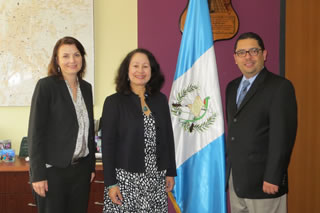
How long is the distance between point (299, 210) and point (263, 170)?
1041 millimetres

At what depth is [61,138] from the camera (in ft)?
6.24

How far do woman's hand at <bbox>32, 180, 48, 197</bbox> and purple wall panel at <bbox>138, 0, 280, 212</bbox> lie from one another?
4.97ft

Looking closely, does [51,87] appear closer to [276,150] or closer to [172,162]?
[172,162]

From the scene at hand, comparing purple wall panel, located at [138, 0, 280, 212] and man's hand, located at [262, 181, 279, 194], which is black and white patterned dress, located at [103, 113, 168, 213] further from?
purple wall panel, located at [138, 0, 280, 212]

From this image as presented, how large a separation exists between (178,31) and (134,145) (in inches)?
55.9

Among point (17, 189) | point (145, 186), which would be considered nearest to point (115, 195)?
point (145, 186)

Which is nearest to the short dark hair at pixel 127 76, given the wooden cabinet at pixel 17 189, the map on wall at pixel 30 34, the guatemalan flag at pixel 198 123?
the guatemalan flag at pixel 198 123

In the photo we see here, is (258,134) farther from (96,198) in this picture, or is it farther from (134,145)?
(96,198)

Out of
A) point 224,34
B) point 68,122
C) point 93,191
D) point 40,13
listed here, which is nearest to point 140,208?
point 68,122

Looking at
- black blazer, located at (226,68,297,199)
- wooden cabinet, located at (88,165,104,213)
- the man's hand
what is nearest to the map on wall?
wooden cabinet, located at (88,165,104,213)

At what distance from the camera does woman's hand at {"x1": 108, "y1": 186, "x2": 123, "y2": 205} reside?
188 cm

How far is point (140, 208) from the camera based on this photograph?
1.92m

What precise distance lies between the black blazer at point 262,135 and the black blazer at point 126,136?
0.43 metres

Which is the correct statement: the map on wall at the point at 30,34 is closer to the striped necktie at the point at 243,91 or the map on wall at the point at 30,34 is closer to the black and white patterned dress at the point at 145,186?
the black and white patterned dress at the point at 145,186
